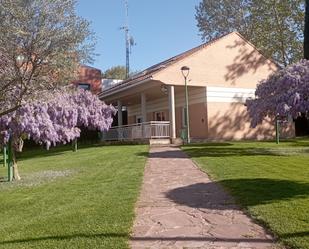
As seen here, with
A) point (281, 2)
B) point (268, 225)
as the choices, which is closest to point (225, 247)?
point (268, 225)

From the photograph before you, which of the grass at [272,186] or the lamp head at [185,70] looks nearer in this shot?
the grass at [272,186]

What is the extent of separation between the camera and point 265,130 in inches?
1293

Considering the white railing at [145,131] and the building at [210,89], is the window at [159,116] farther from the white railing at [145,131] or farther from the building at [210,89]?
the white railing at [145,131]

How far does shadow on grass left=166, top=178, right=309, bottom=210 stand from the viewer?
8875 millimetres

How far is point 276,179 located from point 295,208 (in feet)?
10.6

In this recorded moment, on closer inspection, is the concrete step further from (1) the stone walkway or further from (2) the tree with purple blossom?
(1) the stone walkway

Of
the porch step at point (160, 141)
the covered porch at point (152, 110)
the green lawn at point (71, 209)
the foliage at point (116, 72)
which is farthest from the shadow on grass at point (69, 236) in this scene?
the foliage at point (116, 72)

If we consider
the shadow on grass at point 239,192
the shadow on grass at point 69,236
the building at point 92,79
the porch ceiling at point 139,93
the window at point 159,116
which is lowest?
the shadow on grass at point 69,236

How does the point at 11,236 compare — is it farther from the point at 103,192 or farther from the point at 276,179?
the point at 276,179

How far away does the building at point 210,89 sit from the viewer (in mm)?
28531

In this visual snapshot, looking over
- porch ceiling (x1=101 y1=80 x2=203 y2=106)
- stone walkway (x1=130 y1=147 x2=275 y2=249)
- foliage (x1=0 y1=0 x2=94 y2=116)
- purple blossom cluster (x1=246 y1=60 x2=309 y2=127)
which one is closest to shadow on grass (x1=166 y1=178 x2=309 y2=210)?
stone walkway (x1=130 y1=147 x2=275 y2=249)

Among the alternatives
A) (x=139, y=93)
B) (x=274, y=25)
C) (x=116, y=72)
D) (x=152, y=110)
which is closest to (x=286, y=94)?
(x=139, y=93)

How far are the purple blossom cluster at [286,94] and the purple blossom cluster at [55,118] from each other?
7.47 metres

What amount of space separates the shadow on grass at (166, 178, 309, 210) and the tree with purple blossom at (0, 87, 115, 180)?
11.5ft
